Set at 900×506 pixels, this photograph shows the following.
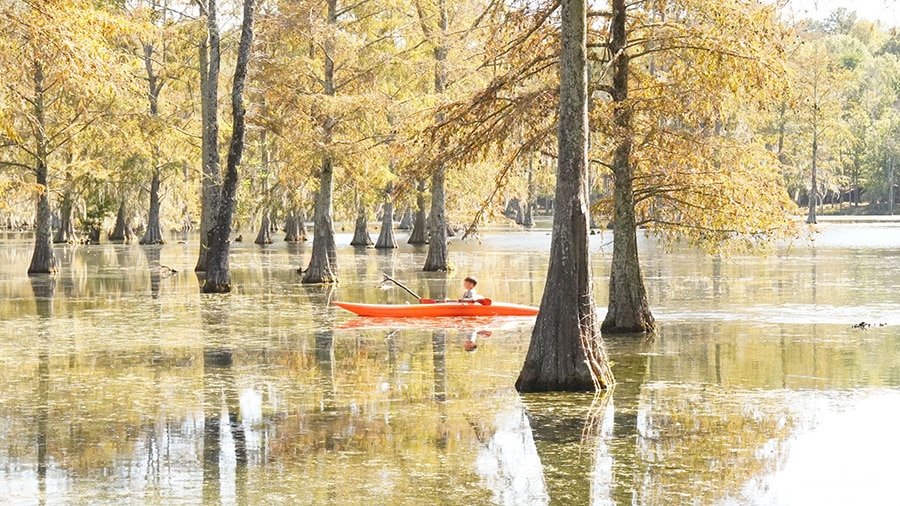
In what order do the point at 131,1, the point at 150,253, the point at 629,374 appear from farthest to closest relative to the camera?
the point at 150,253, the point at 131,1, the point at 629,374

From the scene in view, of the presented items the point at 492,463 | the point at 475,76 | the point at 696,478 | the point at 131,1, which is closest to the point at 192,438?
the point at 492,463

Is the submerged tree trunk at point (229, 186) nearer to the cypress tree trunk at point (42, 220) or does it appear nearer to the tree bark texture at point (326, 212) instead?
the tree bark texture at point (326, 212)

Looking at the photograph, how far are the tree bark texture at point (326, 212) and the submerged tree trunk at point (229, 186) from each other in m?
2.59

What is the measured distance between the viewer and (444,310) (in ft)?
67.3

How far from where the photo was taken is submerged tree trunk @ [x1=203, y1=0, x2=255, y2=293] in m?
26.1

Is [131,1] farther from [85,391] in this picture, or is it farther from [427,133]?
[85,391]

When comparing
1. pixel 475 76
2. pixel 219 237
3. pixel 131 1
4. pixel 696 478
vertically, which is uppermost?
pixel 131 1

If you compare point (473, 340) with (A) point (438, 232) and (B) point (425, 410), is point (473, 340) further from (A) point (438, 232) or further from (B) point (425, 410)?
(A) point (438, 232)

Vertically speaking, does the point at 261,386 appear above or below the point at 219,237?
below

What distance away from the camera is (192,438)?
1036cm

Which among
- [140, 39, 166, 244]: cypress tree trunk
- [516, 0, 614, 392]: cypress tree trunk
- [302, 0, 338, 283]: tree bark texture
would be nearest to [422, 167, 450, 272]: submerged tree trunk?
[302, 0, 338, 283]: tree bark texture

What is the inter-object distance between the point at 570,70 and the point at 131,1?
28140 millimetres

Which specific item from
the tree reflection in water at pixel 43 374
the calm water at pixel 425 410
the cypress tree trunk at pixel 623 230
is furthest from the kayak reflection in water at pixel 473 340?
the tree reflection in water at pixel 43 374

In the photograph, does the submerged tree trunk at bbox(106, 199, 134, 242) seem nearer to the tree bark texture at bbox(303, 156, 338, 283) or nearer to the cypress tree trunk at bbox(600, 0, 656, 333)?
the tree bark texture at bbox(303, 156, 338, 283)
